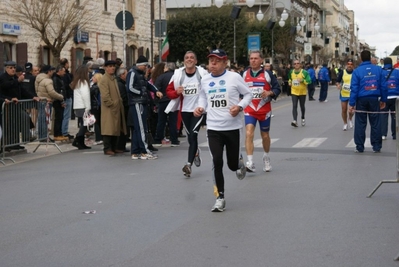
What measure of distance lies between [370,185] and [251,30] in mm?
59181

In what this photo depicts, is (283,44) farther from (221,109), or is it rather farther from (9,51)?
(221,109)

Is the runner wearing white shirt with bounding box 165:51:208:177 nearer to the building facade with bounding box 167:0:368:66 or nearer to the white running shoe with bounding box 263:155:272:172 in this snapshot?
the white running shoe with bounding box 263:155:272:172

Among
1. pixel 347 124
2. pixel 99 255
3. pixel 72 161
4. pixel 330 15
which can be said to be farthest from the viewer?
pixel 330 15

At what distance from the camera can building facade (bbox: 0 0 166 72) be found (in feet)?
98.9

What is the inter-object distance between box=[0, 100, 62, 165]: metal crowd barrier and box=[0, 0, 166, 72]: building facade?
9.38m

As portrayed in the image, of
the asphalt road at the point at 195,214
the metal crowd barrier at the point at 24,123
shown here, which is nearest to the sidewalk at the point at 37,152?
the metal crowd barrier at the point at 24,123

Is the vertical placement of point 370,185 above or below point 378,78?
below

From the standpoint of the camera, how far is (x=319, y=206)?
32.0 feet

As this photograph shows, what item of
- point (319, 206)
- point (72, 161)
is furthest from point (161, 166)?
point (319, 206)

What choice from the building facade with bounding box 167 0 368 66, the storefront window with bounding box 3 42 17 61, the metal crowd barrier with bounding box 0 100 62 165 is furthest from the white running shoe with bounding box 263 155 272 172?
the building facade with bounding box 167 0 368 66

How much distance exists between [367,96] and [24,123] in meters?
6.82

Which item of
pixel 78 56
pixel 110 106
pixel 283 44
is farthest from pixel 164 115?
pixel 283 44

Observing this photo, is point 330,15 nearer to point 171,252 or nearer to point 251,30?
point 251,30

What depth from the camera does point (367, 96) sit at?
15.7 metres
